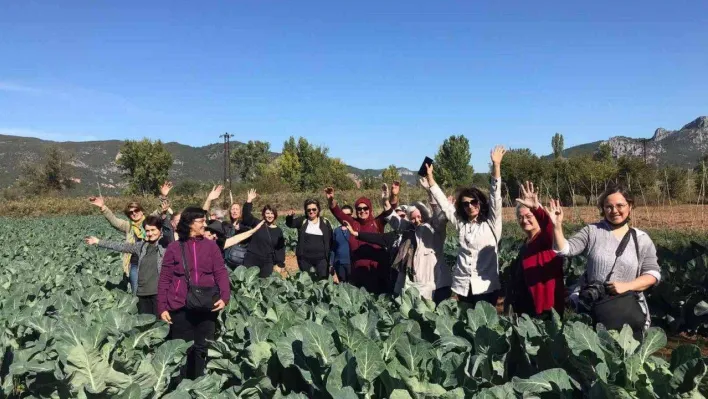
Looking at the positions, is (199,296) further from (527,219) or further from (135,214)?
(527,219)

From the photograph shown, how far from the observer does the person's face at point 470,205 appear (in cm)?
450

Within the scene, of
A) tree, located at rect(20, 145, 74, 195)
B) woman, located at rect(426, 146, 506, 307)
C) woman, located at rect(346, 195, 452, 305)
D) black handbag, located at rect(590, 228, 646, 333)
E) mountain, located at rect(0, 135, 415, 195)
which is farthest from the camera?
mountain, located at rect(0, 135, 415, 195)

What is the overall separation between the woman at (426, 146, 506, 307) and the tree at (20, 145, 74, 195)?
277ft

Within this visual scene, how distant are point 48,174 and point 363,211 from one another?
83809 mm

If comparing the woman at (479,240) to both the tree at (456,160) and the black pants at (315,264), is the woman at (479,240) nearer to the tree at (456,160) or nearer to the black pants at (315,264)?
the black pants at (315,264)

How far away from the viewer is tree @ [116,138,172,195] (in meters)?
81.8

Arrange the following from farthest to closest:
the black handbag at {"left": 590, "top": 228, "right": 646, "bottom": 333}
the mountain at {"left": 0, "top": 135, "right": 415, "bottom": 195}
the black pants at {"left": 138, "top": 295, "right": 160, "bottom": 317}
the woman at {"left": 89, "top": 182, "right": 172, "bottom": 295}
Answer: the mountain at {"left": 0, "top": 135, "right": 415, "bottom": 195} < the woman at {"left": 89, "top": 182, "right": 172, "bottom": 295} < the black pants at {"left": 138, "top": 295, "right": 160, "bottom": 317} < the black handbag at {"left": 590, "top": 228, "right": 646, "bottom": 333}

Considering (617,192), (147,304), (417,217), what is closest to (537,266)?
(617,192)

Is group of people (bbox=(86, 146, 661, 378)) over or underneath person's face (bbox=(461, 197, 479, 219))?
underneath

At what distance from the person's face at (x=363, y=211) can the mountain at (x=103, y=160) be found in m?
134

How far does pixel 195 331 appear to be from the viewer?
4746 millimetres

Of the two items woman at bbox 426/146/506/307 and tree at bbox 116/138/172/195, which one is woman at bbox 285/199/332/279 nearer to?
woman at bbox 426/146/506/307

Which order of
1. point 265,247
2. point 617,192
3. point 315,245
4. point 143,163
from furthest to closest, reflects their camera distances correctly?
point 143,163, point 265,247, point 315,245, point 617,192

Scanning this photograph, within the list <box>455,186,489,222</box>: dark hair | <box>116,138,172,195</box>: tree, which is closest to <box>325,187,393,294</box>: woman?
<box>455,186,489,222</box>: dark hair
